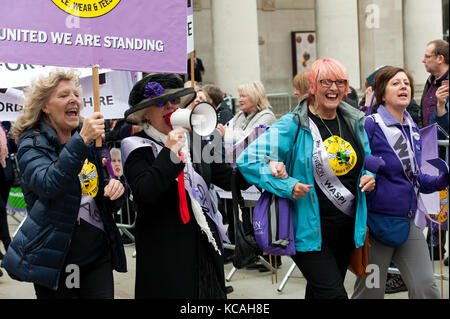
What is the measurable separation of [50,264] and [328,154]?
1.80 m

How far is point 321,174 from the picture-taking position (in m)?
4.30

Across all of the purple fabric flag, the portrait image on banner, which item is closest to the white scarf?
the purple fabric flag

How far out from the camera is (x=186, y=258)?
12.8ft

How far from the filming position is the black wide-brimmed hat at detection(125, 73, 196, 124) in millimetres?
3947

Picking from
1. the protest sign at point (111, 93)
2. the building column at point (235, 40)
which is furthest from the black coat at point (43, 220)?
the building column at point (235, 40)

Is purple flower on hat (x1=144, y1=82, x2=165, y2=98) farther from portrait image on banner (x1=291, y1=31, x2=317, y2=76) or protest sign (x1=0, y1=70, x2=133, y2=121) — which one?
portrait image on banner (x1=291, y1=31, x2=317, y2=76)

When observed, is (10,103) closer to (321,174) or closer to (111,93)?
(111,93)

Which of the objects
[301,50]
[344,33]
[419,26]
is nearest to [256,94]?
[344,33]

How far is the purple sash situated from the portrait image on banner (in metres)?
20.0

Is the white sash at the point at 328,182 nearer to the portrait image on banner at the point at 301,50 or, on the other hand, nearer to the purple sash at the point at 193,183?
the purple sash at the point at 193,183

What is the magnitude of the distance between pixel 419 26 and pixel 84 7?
695 inches

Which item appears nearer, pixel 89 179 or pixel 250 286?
pixel 89 179

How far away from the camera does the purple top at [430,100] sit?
7.14 meters

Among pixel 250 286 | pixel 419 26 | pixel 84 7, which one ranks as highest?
pixel 419 26
